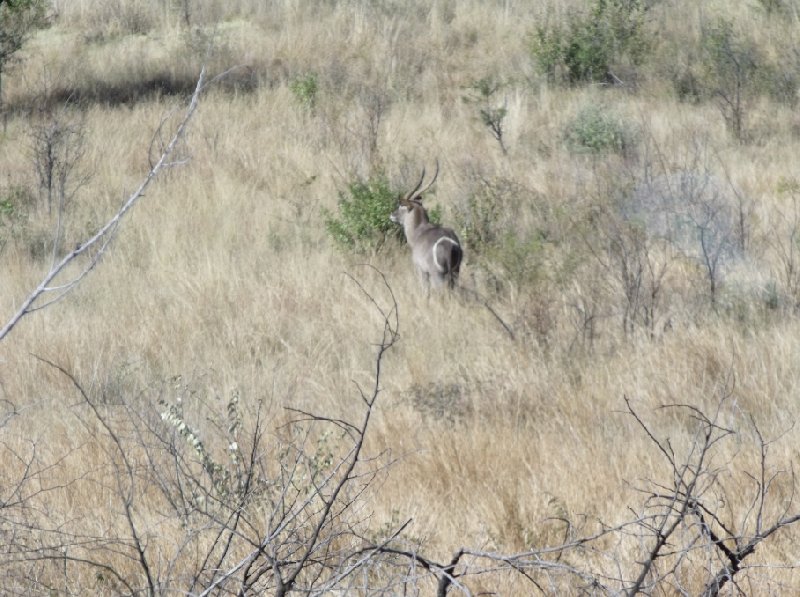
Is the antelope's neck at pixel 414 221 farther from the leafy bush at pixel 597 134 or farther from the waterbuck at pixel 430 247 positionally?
the leafy bush at pixel 597 134

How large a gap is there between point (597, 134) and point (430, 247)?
4279 millimetres

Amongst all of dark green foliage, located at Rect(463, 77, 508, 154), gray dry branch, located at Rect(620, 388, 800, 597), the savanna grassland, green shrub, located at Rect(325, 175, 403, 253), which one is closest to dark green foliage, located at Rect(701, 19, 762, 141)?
the savanna grassland

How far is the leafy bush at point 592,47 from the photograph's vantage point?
48.1 feet

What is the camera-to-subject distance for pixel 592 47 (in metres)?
14.6

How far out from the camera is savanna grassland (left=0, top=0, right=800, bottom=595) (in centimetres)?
379

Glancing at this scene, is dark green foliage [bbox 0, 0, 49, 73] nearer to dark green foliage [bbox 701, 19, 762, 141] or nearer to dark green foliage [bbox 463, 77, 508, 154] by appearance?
dark green foliage [bbox 463, 77, 508, 154]

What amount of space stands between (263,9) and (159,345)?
534 inches

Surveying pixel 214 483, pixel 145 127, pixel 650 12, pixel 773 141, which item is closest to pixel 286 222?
pixel 145 127

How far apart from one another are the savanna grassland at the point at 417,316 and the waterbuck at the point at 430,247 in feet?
1.04

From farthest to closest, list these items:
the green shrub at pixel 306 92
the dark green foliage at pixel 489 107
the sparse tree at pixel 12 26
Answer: the sparse tree at pixel 12 26 < the green shrub at pixel 306 92 < the dark green foliage at pixel 489 107

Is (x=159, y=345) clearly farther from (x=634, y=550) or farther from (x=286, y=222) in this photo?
(x=634, y=550)

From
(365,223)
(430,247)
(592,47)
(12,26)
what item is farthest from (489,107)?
(12,26)

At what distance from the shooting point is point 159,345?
706 centimetres

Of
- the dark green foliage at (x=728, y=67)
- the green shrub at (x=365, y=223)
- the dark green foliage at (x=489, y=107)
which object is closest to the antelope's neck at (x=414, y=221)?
the green shrub at (x=365, y=223)
